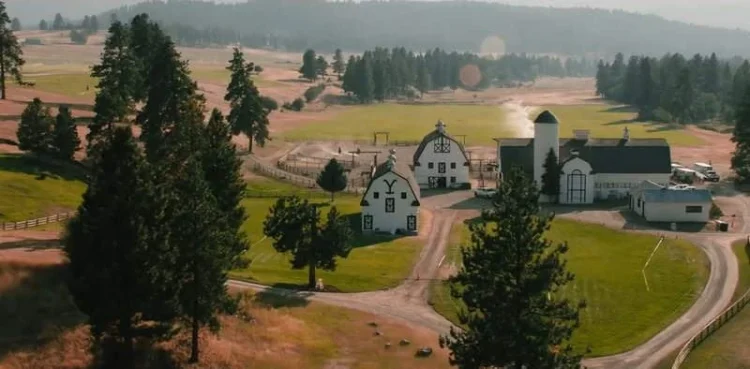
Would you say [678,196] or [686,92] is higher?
[686,92]

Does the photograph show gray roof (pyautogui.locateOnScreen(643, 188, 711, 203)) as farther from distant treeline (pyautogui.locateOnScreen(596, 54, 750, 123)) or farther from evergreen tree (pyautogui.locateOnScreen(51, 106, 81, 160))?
distant treeline (pyautogui.locateOnScreen(596, 54, 750, 123))

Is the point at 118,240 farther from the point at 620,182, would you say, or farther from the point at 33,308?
the point at 620,182

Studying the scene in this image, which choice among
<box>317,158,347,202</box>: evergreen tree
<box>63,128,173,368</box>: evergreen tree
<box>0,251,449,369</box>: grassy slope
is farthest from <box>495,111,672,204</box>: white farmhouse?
<box>63,128,173,368</box>: evergreen tree

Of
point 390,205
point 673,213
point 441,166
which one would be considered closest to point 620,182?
point 673,213

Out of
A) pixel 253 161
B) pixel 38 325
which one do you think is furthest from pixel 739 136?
pixel 38 325

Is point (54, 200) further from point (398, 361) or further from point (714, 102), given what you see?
point (714, 102)
